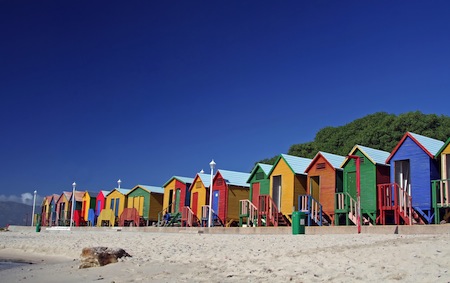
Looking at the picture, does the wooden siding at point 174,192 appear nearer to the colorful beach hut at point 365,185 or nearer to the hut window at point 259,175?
the hut window at point 259,175

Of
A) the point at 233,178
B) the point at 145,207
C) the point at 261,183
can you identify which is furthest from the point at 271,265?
the point at 145,207

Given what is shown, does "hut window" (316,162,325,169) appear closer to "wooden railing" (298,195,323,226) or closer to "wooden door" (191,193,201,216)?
"wooden railing" (298,195,323,226)

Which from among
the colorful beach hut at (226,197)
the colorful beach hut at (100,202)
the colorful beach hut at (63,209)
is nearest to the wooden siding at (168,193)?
the colorful beach hut at (226,197)

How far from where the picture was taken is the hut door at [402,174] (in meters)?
23.1

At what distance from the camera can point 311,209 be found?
2598 cm

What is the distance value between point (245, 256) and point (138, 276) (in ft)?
8.43

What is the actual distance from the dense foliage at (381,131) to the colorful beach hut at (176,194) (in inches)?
620

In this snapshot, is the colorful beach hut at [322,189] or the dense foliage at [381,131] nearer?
the colorful beach hut at [322,189]

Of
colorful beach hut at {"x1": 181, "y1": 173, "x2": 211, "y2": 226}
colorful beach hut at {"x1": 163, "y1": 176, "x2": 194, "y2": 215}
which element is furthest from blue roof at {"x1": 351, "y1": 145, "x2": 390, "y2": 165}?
colorful beach hut at {"x1": 163, "y1": 176, "x2": 194, "y2": 215}

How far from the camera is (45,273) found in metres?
12.7

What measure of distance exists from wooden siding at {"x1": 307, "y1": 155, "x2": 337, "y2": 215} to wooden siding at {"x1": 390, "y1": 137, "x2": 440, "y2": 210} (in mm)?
4077

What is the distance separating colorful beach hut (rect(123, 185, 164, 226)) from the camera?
40.0m

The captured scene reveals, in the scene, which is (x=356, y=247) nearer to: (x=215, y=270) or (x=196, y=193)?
(x=215, y=270)

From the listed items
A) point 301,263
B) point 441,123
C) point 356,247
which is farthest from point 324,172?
point 441,123
